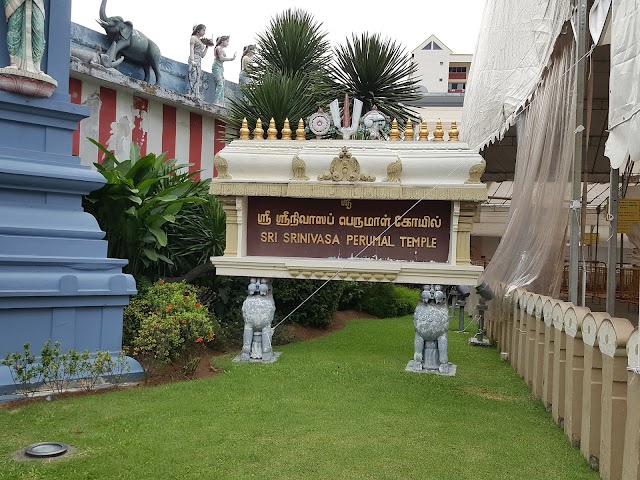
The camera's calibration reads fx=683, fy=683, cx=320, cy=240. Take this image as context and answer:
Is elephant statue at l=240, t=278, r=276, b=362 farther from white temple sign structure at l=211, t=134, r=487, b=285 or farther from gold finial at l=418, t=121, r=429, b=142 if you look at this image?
gold finial at l=418, t=121, r=429, b=142

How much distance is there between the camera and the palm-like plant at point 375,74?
43.1ft

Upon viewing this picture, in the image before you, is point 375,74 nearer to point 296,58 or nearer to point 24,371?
point 296,58

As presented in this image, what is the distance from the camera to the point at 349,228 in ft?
25.3

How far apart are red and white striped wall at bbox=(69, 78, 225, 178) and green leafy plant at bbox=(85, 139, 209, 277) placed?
3175mm

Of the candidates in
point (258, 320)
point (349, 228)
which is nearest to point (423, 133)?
point (349, 228)

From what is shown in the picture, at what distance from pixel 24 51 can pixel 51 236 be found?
169 centimetres

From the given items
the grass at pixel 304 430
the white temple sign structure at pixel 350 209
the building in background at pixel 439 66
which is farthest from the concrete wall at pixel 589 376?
the building in background at pixel 439 66

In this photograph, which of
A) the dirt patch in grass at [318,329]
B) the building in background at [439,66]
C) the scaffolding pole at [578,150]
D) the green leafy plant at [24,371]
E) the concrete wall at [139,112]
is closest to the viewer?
the green leafy plant at [24,371]

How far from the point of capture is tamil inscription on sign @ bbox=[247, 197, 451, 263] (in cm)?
755

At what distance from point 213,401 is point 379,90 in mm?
8976

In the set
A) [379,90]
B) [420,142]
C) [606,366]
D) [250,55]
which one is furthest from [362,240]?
[250,55]

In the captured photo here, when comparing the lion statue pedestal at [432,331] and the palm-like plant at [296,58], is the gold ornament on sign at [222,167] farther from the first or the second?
the palm-like plant at [296,58]

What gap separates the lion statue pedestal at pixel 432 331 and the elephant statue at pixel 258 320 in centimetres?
163

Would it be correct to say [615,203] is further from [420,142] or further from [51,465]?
[51,465]
